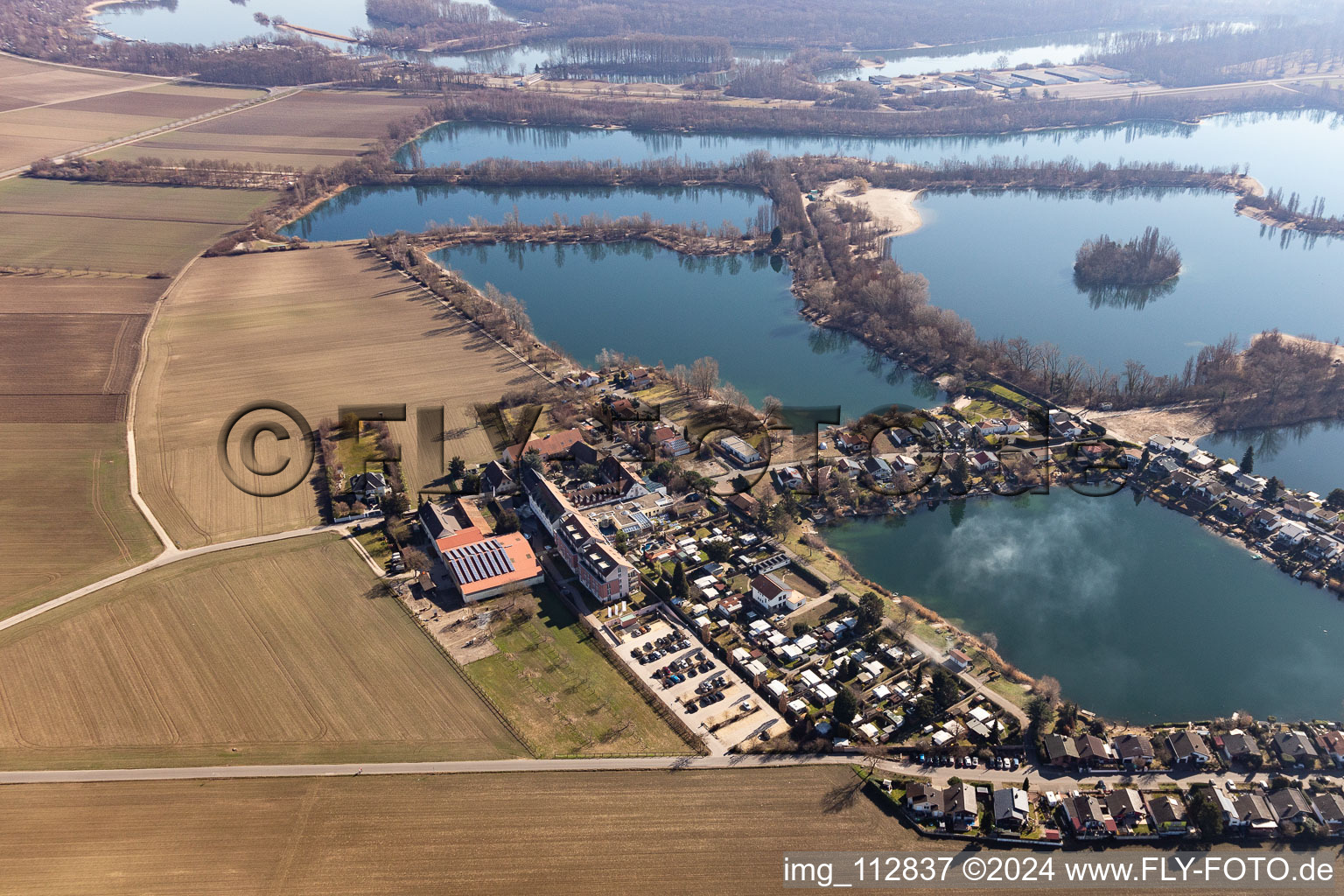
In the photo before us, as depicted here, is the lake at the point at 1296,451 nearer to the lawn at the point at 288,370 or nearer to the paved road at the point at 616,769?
the paved road at the point at 616,769

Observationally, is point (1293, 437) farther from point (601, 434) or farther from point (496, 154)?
point (496, 154)

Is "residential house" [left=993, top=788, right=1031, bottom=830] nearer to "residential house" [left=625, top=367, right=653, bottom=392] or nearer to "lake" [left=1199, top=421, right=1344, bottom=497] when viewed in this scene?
"lake" [left=1199, top=421, right=1344, bottom=497]

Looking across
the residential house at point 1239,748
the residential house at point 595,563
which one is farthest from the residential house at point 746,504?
the residential house at point 1239,748

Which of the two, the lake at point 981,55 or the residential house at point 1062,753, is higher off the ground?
the lake at point 981,55

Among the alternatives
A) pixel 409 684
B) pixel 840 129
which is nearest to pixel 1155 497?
pixel 409 684

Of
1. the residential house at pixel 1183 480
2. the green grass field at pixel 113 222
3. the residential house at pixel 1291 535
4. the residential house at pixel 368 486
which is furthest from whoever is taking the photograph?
the green grass field at pixel 113 222

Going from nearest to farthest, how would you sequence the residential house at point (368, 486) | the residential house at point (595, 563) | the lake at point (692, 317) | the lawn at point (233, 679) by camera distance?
the lawn at point (233, 679)
the residential house at point (595, 563)
the residential house at point (368, 486)
the lake at point (692, 317)
